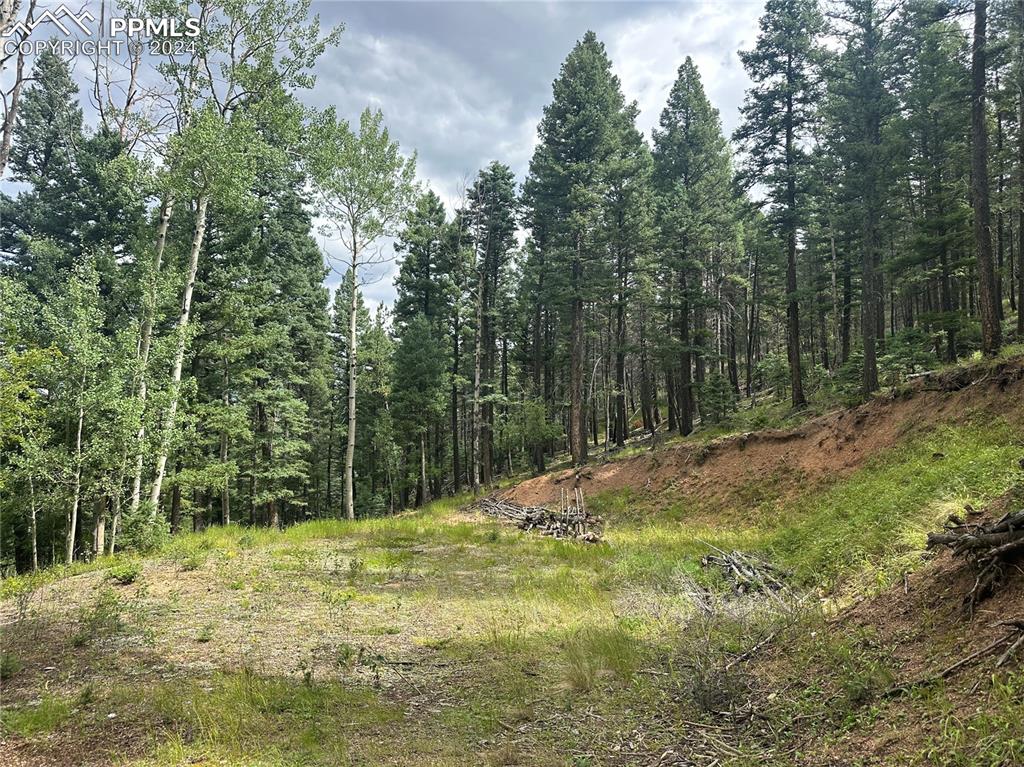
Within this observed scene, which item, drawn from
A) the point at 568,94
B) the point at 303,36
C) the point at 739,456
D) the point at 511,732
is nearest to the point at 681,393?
the point at 739,456

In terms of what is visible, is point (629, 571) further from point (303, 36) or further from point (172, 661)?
point (303, 36)

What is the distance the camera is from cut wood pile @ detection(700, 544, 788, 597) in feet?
24.7

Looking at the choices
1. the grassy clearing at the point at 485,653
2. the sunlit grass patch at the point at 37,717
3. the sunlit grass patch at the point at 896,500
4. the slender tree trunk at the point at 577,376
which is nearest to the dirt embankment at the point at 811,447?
the sunlit grass patch at the point at 896,500

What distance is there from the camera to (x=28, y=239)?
19953mm

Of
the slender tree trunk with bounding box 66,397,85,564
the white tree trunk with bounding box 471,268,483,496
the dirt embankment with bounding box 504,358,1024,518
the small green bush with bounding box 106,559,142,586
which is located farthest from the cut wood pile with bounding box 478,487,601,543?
the slender tree trunk with bounding box 66,397,85,564

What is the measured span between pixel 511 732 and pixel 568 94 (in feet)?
87.3

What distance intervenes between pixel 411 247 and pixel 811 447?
25.1 m

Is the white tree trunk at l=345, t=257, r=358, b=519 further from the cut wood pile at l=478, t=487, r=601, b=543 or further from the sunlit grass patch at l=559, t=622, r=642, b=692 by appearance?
the sunlit grass patch at l=559, t=622, r=642, b=692

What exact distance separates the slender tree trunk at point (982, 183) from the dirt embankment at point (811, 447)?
264cm

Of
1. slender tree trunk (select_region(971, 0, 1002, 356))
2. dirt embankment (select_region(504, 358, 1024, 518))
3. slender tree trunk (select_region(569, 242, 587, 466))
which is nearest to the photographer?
dirt embankment (select_region(504, 358, 1024, 518))

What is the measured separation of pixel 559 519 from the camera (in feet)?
58.2

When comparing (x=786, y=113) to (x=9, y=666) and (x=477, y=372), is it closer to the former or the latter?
(x=477, y=372)

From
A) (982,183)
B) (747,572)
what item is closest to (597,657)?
(747,572)

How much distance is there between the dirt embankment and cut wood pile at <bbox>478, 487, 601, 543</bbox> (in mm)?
2242
